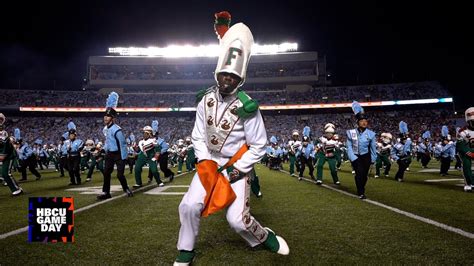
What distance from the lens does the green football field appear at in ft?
11.4

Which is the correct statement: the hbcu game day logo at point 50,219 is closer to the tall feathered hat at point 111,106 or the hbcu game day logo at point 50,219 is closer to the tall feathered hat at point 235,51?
the tall feathered hat at point 235,51

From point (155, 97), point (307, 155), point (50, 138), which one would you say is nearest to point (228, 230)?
point (307, 155)

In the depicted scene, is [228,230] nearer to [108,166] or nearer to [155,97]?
[108,166]

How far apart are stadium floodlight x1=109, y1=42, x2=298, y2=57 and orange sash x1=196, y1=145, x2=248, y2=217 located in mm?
55067

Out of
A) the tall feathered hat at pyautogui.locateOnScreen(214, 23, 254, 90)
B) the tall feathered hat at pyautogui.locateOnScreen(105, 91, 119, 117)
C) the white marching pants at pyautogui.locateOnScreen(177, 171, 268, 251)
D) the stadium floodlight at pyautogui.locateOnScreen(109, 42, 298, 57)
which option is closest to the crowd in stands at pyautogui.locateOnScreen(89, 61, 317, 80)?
the stadium floodlight at pyautogui.locateOnScreen(109, 42, 298, 57)

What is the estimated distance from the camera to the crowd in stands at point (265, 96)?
53094mm

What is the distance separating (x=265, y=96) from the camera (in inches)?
2249

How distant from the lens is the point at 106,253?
3.66 m

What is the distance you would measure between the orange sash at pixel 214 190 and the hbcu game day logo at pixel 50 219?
4.53 ft

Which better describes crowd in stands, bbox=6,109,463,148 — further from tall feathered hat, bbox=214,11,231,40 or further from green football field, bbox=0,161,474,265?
tall feathered hat, bbox=214,11,231,40

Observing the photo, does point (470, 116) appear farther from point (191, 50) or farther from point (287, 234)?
point (191, 50)

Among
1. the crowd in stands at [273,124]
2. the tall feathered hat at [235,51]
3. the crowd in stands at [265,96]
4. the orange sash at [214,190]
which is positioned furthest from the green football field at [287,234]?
the crowd in stands at [265,96]

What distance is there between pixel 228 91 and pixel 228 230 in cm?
→ 246

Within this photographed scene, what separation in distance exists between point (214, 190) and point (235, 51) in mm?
1405
